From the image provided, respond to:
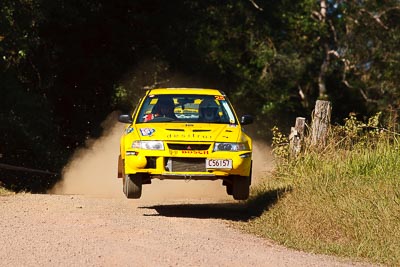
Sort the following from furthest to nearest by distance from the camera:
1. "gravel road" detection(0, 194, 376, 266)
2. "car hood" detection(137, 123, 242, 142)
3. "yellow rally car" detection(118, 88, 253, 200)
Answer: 1. "car hood" detection(137, 123, 242, 142)
2. "yellow rally car" detection(118, 88, 253, 200)
3. "gravel road" detection(0, 194, 376, 266)

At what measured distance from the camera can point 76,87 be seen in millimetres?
30547

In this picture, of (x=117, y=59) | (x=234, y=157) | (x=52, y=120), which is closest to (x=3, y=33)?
(x=52, y=120)

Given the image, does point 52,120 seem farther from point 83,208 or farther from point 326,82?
point 326,82

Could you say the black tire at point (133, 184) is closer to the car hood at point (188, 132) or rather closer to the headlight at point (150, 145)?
the headlight at point (150, 145)

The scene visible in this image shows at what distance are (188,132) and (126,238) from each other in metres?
2.86

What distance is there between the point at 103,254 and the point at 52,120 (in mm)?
19391

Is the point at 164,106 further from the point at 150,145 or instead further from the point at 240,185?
the point at 240,185

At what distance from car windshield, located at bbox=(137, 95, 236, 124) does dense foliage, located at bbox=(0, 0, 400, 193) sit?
274 cm

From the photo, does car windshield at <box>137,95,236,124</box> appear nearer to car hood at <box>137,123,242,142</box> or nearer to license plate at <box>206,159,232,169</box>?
car hood at <box>137,123,242,142</box>

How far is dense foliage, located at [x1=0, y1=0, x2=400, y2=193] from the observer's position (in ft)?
88.5

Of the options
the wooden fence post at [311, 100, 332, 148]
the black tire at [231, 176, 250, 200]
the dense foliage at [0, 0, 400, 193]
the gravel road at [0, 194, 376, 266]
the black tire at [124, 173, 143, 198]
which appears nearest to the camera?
the gravel road at [0, 194, 376, 266]

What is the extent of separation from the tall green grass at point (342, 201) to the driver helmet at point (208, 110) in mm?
1590

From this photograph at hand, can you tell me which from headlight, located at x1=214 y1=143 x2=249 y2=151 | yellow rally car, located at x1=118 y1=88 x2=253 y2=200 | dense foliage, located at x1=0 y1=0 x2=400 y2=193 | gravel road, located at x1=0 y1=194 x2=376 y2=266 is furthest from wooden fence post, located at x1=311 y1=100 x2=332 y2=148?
headlight, located at x1=214 y1=143 x2=249 y2=151

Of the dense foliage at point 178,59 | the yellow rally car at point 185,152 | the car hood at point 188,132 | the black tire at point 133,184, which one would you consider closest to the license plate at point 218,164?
the yellow rally car at point 185,152
